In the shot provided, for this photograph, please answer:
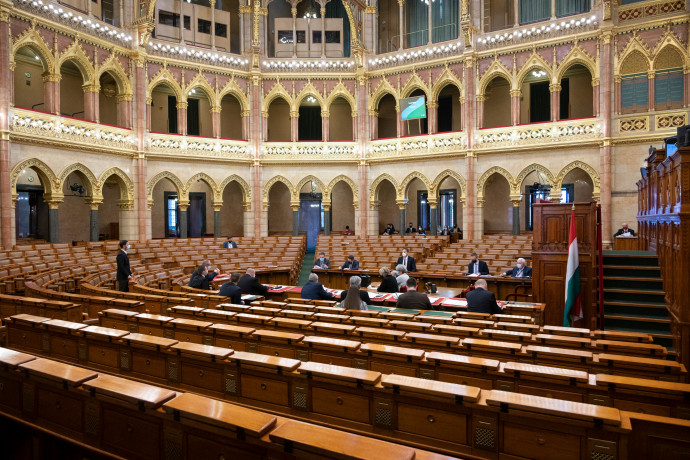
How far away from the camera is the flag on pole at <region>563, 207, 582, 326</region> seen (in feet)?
Result: 24.0

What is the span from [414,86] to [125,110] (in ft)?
42.8

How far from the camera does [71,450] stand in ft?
10.5

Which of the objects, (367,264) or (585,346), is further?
(367,264)

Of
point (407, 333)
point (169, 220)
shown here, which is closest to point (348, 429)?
point (407, 333)

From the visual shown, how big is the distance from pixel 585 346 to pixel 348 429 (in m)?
2.79

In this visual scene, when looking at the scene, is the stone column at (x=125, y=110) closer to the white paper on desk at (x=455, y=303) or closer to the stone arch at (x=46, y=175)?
the stone arch at (x=46, y=175)

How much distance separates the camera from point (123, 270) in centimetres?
918

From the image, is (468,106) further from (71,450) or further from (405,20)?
(71,450)

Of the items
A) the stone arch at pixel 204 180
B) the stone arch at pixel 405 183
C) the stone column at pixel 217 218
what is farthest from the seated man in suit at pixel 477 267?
the stone arch at pixel 204 180

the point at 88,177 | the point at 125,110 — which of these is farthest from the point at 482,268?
the point at 125,110

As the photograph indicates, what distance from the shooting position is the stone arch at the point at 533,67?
18.4 metres

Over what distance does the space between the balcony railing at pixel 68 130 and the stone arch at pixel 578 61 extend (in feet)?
59.9

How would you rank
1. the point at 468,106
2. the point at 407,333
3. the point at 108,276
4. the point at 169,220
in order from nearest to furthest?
the point at 407,333
the point at 108,276
the point at 468,106
the point at 169,220

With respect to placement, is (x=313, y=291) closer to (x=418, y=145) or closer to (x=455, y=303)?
(x=455, y=303)
